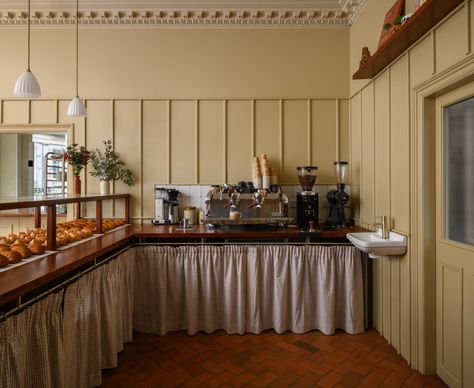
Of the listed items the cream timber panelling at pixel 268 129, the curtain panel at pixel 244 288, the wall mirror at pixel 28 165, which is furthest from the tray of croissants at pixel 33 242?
the wall mirror at pixel 28 165

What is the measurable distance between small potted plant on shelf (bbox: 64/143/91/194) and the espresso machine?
849 mm

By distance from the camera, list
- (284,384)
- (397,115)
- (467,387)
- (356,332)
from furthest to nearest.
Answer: (356,332) → (397,115) → (284,384) → (467,387)

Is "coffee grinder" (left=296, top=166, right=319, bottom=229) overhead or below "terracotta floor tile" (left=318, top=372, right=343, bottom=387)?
overhead

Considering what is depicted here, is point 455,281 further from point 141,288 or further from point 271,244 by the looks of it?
point 141,288

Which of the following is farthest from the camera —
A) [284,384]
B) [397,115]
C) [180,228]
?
[180,228]

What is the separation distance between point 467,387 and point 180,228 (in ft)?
8.34

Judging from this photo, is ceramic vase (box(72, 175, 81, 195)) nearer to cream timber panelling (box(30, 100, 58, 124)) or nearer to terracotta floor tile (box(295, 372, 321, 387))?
cream timber panelling (box(30, 100, 58, 124))

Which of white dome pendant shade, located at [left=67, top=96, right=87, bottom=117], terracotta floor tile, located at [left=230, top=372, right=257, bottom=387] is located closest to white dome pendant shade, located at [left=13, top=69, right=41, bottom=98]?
white dome pendant shade, located at [left=67, top=96, right=87, bottom=117]

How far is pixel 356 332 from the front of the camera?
2.75 m

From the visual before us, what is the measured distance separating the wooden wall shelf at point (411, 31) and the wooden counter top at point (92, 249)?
5.07 ft

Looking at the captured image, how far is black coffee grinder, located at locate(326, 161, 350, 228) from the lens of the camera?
306cm

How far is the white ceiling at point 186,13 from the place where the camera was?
339 centimetres

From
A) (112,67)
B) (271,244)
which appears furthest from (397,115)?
(112,67)

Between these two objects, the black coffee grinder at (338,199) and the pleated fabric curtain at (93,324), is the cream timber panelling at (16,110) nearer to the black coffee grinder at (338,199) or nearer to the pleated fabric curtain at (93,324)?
the pleated fabric curtain at (93,324)
